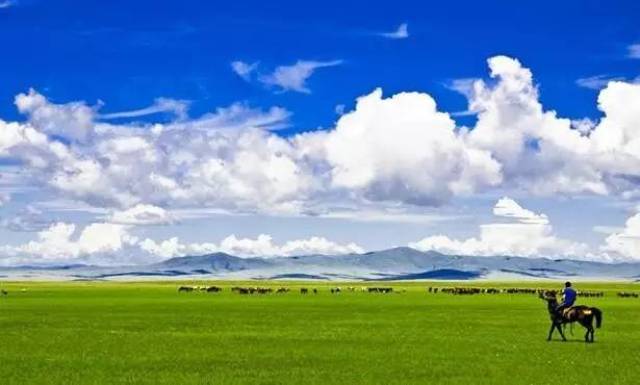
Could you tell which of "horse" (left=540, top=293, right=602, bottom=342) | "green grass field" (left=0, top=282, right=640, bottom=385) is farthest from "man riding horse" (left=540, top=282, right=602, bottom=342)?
"green grass field" (left=0, top=282, right=640, bottom=385)

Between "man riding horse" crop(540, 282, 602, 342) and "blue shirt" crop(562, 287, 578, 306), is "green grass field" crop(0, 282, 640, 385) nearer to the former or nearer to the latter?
"man riding horse" crop(540, 282, 602, 342)

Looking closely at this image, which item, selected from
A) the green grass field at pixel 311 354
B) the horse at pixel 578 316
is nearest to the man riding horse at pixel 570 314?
the horse at pixel 578 316

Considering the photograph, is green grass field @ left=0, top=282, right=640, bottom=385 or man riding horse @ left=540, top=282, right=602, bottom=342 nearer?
green grass field @ left=0, top=282, right=640, bottom=385

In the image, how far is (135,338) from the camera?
→ 36.2 meters

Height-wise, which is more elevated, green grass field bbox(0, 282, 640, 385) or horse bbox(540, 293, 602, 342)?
horse bbox(540, 293, 602, 342)

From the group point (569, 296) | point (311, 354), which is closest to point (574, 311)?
point (569, 296)

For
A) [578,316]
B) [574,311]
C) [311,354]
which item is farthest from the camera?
[574,311]

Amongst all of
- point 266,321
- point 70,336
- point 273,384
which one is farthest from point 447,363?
point 266,321

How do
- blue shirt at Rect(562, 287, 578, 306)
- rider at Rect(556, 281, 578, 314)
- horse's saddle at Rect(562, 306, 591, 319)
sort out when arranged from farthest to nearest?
blue shirt at Rect(562, 287, 578, 306) < rider at Rect(556, 281, 578, 314) < horse's saddle at Rect(562, 306, 591, 319)

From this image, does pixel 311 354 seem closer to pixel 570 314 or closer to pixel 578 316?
pixel 570 314

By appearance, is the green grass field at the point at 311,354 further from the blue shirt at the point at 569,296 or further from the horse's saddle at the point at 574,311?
the blue shirt at the point at 569,296

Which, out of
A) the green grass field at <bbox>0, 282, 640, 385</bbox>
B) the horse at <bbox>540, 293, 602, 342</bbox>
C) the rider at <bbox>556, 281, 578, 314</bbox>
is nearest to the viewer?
the green grass field at <bbox>0, 282, 640, 385</bbox>

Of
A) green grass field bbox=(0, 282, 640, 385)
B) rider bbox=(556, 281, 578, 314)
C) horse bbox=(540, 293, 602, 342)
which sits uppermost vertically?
rider bbox=(556, 281, 578, 314)

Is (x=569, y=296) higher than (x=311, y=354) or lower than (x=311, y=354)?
higher
